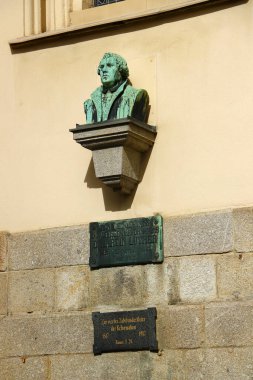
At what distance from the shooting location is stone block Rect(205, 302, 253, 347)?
32.1ft

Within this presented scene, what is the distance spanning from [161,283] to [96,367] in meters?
0.84

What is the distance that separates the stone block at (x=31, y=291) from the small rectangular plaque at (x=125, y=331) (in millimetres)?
522

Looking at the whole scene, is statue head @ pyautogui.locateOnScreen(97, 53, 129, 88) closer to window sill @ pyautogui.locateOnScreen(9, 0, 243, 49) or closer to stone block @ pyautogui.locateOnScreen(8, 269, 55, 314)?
window sill @ pyautogui.locateOnScreen(9, 0, 243, 49)

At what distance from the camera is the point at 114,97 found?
10.5m

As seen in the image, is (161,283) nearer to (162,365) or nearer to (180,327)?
(180,327)

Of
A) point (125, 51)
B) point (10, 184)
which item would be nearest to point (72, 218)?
point (10, 184)

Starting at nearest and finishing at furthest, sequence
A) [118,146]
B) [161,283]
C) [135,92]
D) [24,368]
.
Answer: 1. [161,283]
2. [118,146]
3. [135,92]
4. [24,368]

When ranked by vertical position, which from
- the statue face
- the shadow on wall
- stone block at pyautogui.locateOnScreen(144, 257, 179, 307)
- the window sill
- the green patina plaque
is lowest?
stone block at pyautogui.locateOnScreen(144, 257, 179, 307)

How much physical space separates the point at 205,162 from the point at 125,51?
48.9 inches

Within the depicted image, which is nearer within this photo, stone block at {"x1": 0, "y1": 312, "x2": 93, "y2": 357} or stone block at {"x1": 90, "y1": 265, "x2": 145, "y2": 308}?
stone block at {"x1": 90, "y1": 265, "x2": 145, "y2": 308}

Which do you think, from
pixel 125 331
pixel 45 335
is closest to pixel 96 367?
pixel 125 331

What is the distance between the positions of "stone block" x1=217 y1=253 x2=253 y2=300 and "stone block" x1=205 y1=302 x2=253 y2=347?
0.27ft

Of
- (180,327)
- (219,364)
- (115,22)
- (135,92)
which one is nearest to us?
(219,364)

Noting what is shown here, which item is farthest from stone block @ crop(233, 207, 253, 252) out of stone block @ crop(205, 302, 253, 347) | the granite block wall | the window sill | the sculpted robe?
the window sill
